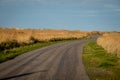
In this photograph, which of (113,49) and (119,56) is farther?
(113,49)

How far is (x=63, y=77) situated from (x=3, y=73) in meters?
3.71

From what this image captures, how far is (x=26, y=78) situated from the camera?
523 inches

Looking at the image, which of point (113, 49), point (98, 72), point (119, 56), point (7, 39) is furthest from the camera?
point (7, 39)

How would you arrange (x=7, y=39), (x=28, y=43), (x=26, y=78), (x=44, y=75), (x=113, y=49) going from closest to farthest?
(x=26, y=78)
(x=44, y=75)
(x=113, y=49)
(x=7, y=39)
(x=28, y=43)

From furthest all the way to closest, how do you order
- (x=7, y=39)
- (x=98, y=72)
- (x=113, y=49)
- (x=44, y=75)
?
1. (x=7, y=39)
2. (x=113, y=49)
3. (x=98, y=72)
4. (x=44, y=75)

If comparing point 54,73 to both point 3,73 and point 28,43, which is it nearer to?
point 3,73

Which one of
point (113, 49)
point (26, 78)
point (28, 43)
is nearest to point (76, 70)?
point (26, 78)

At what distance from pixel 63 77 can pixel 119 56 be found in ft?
36.7

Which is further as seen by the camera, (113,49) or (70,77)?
(113,49)

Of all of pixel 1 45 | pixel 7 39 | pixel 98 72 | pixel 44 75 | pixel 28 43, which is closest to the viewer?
pixel 44 75

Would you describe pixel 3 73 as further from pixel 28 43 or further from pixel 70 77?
pixel 28 43

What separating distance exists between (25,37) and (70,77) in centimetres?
2629

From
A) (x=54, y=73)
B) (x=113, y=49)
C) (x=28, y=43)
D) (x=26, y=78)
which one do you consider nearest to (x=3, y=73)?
(x=26, y=78)

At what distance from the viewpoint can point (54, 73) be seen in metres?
15.2
